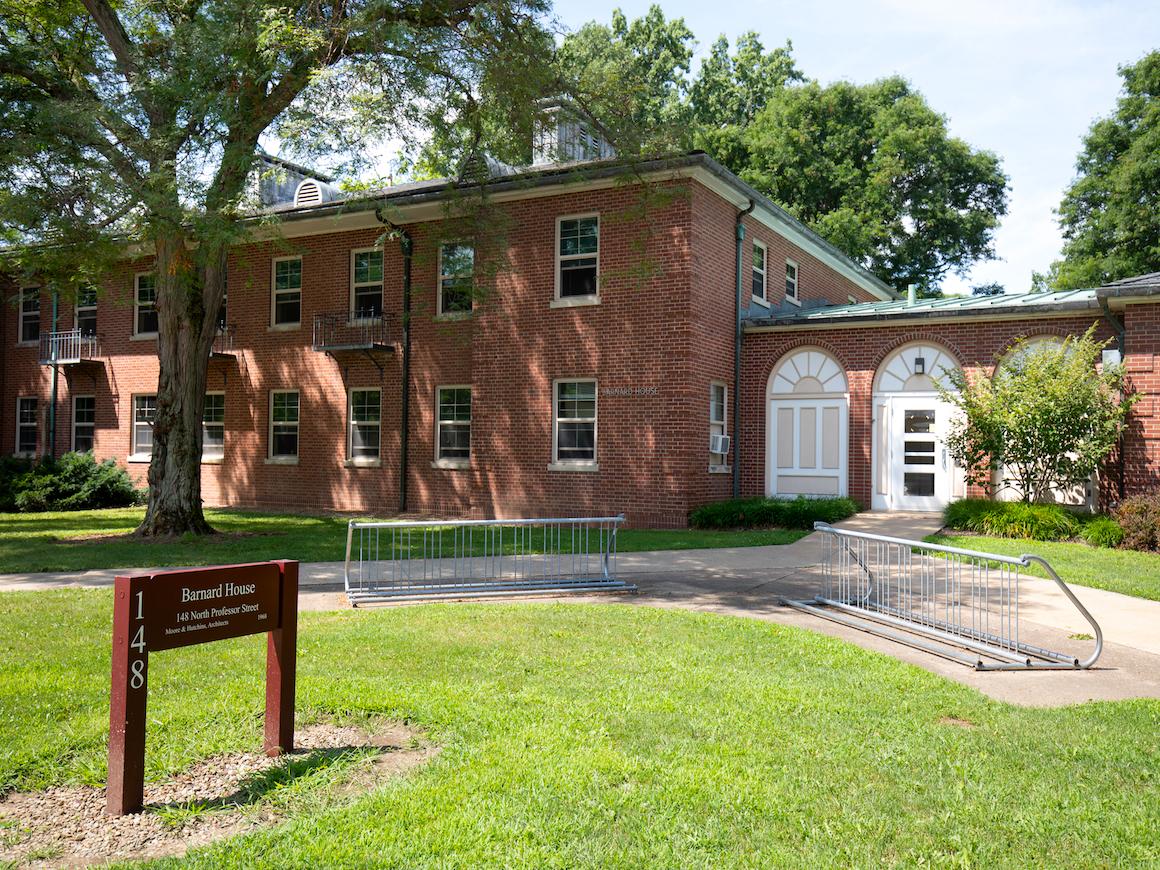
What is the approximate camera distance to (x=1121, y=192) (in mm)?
34500

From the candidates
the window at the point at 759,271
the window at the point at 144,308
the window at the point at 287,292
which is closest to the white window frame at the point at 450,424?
the window at the point at 287,292

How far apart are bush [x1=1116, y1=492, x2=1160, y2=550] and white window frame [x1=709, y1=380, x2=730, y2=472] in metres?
7.32

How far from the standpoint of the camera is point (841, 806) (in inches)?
163

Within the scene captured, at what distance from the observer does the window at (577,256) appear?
18.7 metres

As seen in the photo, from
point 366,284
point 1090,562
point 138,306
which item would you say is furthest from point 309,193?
point 1090,562

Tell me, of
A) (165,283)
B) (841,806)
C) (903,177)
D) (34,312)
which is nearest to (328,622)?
(841,806)

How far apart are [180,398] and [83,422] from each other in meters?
13.0

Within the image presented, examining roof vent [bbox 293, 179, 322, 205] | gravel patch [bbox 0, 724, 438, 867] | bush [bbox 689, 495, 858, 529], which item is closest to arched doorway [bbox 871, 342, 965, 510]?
bush [bbox 689, 495, 858, 529]

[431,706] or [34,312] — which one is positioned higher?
[34,312]

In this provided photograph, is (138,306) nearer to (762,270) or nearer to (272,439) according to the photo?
(272,439)

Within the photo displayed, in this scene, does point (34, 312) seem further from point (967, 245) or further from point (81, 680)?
point (967, 245)

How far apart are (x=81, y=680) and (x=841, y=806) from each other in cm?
490

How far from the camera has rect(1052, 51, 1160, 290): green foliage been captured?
3378cm

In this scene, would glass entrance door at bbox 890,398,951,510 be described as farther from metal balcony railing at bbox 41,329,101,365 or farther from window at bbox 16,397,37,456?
window at bbox 16,397,37,456
